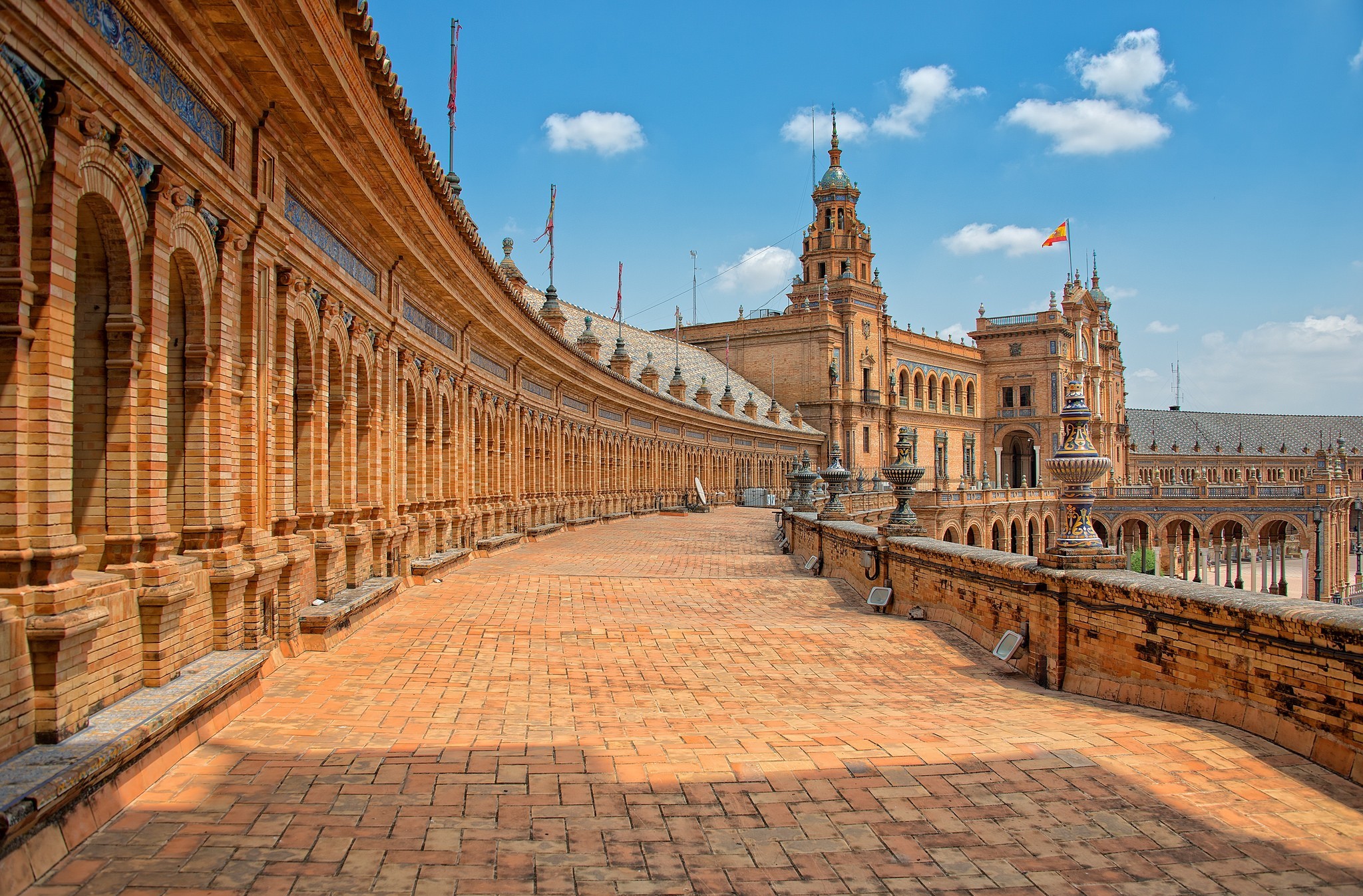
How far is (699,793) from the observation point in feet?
17.7

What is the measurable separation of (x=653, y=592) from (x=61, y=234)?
390 inches

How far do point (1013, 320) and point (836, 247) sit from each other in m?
20.9

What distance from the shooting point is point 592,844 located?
469cm

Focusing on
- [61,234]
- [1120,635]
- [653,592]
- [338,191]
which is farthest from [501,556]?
[61,234]

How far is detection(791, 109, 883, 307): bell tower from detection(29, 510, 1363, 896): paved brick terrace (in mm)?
66174

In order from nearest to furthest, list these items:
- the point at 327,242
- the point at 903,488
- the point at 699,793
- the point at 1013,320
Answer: the point at 699,793 < the point at 327,242 < the point at 903,488 < the point at 1013,320

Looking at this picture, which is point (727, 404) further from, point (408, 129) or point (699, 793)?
point (699, 793)

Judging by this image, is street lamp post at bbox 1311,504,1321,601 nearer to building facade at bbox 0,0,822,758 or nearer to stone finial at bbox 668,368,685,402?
stone finial at bbox 668,368,685,402

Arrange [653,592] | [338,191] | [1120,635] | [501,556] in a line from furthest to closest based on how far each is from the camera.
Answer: [501,556] < [653,592] < [338,191] < [1120,635]

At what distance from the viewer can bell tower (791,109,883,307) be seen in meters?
73.2

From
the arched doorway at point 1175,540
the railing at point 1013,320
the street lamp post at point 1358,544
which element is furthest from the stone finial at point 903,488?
the railing at point 1013,320

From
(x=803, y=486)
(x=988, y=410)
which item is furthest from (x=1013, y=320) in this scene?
(x=803, y=486)

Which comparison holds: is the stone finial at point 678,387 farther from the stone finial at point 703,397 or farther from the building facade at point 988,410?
the building facade at point 988,410

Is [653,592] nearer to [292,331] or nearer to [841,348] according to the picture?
[292,331]
